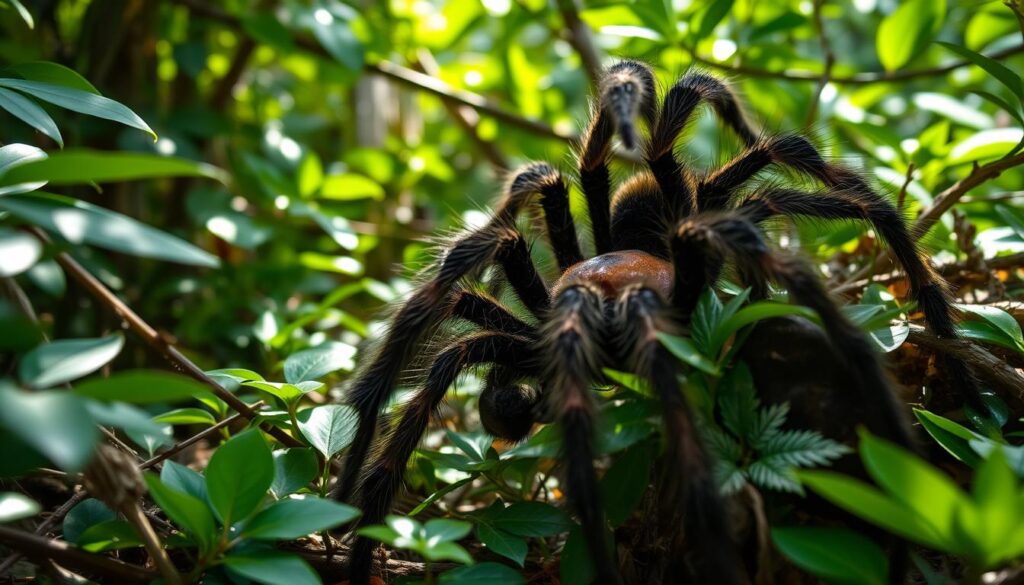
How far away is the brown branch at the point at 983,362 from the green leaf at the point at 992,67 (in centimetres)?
69

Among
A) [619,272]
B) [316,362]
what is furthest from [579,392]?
[316,362]

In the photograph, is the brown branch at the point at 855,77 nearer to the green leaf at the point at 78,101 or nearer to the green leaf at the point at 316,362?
the green leaf at the point at 316,362

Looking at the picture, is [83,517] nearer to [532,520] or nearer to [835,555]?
[532,520]

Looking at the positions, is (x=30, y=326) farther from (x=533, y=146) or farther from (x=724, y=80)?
(x=533, y=146)

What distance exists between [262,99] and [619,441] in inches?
135

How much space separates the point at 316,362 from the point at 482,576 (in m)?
0.85

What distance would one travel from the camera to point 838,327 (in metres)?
1.74

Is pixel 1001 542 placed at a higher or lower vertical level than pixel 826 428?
higher

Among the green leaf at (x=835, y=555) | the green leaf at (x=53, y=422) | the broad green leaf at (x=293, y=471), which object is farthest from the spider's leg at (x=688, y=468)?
the green leaf at (x=53, y=422)

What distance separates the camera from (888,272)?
2707mm

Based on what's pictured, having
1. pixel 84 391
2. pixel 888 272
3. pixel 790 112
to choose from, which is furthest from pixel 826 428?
pixel 790 112

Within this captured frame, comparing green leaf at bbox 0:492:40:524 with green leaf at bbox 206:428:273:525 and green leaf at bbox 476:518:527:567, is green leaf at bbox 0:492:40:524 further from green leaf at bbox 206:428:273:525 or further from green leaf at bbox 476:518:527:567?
green leaf at bbox 476:518:527:567

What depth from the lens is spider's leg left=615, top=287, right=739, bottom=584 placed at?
1562mm

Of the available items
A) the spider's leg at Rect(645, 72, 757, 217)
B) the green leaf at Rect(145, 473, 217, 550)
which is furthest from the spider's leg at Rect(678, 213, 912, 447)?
the green leaf at Rect(145, 473, 217, 550)
